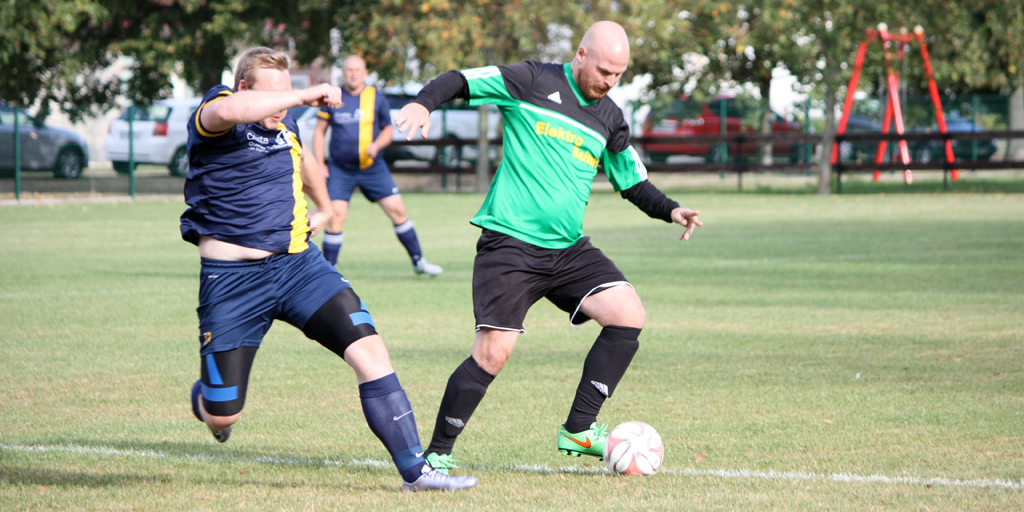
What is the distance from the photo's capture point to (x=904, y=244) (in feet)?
47.6

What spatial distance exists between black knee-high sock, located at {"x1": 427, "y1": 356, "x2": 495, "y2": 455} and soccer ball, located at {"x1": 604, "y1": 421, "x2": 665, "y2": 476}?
0.60 meters

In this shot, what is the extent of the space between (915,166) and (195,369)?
22.9 meters

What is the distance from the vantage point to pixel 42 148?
86.0ft

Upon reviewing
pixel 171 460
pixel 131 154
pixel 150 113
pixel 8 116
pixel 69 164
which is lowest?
pixel 171 460

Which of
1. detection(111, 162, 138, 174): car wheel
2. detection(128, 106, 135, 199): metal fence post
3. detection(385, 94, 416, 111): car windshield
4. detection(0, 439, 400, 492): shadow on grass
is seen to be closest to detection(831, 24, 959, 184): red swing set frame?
detection(385, 94, 416, 111): car windshield

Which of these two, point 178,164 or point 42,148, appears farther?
point 178,164

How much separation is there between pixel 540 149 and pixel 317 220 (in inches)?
41.8

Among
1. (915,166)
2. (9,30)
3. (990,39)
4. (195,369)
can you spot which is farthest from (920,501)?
(990,39)

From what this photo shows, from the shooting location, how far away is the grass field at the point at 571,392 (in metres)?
4.34

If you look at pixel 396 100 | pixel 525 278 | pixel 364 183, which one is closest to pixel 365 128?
pixel 364 183

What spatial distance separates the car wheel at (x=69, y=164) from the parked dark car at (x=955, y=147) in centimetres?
2311

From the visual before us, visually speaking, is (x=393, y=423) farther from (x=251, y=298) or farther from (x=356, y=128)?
(x=356, y=128)

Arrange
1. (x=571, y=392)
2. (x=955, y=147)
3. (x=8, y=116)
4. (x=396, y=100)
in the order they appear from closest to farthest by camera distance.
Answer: (x=571, y=392) → (x=8, y=116) → (x=955, y=147) → (x=396, y=100)

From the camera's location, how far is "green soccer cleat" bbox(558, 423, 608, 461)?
4641 mm
